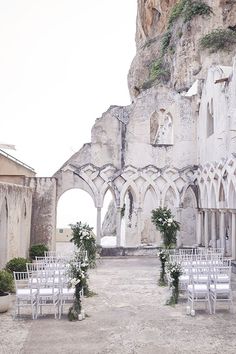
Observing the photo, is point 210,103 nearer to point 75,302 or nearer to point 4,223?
point 4,223

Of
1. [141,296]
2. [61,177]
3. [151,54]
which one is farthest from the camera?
[151,54]

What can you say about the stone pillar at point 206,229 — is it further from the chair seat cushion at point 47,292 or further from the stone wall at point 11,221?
the chair seat cushion at point 47,292

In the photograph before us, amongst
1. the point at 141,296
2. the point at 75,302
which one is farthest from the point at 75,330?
the point at 141,296

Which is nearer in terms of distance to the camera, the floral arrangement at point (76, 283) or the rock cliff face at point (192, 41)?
the floral arrangement at point (76, 283)

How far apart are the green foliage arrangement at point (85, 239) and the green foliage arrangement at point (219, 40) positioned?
63.0 feet

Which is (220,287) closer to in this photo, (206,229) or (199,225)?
(206,229)

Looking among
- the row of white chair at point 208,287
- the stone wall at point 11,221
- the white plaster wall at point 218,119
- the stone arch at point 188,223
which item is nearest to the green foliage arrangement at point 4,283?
the stone wall at point 11,221

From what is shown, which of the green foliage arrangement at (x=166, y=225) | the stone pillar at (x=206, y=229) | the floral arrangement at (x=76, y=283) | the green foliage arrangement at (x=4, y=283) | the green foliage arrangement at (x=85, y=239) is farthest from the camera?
the stone pillar at (x=206, y=229)

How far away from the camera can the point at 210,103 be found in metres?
22.2

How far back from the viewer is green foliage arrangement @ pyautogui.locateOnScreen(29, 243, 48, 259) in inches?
731

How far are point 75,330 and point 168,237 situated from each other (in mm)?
7498

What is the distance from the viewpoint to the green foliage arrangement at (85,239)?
14542mm

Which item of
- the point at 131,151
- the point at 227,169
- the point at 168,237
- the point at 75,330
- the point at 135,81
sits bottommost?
the point at 75,330

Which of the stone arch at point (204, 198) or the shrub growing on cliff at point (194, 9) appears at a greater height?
the shrub growing on cliff at point (194, 9)
